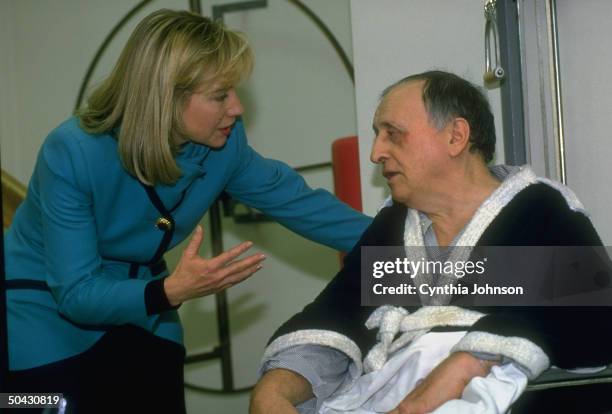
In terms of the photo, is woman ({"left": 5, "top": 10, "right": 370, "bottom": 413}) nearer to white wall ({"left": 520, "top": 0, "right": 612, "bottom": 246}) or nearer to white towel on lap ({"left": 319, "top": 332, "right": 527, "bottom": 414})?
white towel on lap ({"left": 319, "top": 332, "right": 527, "bottom": 414})

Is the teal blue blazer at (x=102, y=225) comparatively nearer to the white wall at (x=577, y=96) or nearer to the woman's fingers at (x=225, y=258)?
the woman's fingers at (x=225, y=258)

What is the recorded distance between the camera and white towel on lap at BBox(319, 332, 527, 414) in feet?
3.42

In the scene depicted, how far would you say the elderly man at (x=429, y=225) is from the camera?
1.19m

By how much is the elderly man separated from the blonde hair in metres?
0.32

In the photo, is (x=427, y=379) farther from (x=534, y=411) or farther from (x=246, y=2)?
(x=246, y=2)

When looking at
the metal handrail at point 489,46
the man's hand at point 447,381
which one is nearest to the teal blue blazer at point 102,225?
the metal handrail at point 489,46

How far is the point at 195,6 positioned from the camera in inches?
97.5

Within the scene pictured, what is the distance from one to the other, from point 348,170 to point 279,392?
0.74m

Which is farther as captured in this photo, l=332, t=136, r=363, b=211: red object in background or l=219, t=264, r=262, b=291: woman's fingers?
l=332, t=136, r=363, b=211: red object in background

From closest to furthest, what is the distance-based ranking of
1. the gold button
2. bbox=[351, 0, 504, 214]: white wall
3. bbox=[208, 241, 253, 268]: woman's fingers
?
bbox=[208, 241, 253, 268]: woman's fingers → the gold button → bbox=[351, 0, 504, 214]: white wall

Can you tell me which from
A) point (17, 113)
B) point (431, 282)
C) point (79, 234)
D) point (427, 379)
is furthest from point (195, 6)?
point (427, 379)

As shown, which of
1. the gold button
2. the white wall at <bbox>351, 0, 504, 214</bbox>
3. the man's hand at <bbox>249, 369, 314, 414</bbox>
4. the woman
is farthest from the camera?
the white wall at <bbox>351, 0, 504, 214</bbox>

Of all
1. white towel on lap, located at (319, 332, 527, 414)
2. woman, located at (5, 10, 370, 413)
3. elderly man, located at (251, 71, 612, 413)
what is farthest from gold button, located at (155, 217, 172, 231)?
white towel on lap, located at (319, 332, 527, 414)

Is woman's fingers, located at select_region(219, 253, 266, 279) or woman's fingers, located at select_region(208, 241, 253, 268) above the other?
woman's fingers, located at select_region(208, 241, 253, 268)
